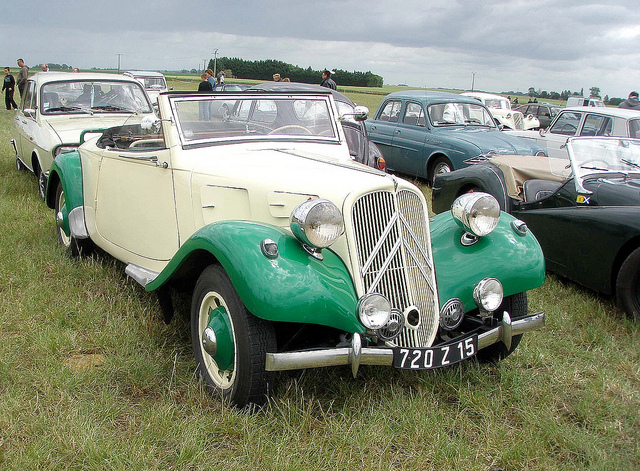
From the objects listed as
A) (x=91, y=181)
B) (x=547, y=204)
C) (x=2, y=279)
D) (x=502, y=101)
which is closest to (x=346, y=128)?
(x=547, y=204)

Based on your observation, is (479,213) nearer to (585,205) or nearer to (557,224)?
(557,224)

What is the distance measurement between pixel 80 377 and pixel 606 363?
2932 millimetres

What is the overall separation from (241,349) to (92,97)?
615cm

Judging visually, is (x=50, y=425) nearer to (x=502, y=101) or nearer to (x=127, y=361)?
(x=127, y=361)

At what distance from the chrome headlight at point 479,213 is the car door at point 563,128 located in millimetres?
6370

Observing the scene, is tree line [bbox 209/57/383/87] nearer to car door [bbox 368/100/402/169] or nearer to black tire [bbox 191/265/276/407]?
car door [bbox 368/100/402/169]

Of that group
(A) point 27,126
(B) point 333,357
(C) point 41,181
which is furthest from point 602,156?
(A) point 27,126

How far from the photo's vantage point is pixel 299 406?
8.87 feet

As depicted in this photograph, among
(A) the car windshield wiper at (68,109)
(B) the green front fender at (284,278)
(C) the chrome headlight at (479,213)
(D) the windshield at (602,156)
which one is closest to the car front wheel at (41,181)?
(A) the car windshield wiper at (68,109)

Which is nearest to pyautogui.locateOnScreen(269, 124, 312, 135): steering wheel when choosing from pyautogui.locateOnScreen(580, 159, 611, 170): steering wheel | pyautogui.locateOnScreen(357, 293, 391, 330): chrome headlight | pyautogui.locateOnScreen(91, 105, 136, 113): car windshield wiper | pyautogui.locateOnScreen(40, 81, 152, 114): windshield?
pyautogui.locateOnScreen(357, 293, 391, 330): chrome headlight

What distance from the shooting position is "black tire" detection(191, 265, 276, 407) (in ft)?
8.14

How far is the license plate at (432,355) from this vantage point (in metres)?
2.46

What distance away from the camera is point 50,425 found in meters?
2.47

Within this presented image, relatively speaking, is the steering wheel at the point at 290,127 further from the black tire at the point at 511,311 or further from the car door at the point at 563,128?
the car door at the point at 563,128
